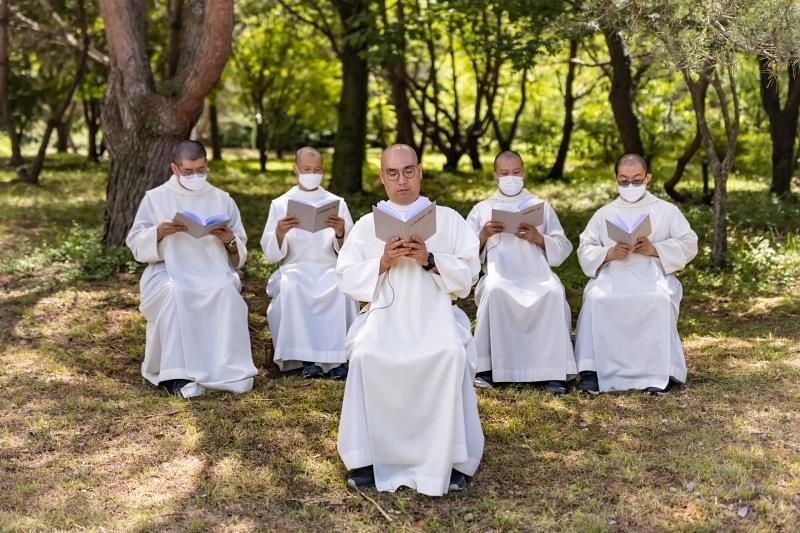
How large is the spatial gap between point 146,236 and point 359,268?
110 inches

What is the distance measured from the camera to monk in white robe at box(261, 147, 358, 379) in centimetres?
834

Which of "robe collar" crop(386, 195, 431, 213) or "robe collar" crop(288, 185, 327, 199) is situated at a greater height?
"robe collar" crop(386, 195, 431, 213)

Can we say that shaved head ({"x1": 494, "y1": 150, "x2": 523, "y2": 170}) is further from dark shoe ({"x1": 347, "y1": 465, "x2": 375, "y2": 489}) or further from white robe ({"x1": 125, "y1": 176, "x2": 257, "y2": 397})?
dark shoe ({"x1": 347, "y1": 465, "x2": 375, "y2": 489})

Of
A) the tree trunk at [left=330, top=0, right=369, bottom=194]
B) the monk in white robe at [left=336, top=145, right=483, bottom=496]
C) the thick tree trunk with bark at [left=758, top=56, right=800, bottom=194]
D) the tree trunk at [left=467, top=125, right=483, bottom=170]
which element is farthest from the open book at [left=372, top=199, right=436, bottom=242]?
the tree trunk at [left=467, top=125, right=483, bottom=170]

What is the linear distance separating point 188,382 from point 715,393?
409 cm

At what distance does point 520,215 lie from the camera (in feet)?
26.9

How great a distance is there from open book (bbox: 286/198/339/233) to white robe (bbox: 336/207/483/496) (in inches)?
86.9

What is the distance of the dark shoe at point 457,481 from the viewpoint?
5688 millimetres

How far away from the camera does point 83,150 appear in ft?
127

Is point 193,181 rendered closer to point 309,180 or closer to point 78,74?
point 309,180

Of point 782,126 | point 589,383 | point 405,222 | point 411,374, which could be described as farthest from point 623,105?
point 411,374

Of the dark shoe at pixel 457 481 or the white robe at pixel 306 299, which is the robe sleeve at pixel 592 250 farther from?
the dark shoe at pixel 457 481

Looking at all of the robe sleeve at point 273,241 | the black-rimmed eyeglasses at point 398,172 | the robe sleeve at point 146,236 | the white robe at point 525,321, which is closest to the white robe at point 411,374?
the black-rimmed eyeglasses at point 398,172

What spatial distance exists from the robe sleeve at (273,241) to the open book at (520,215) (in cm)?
190
